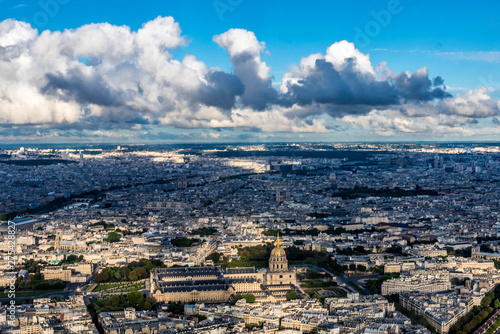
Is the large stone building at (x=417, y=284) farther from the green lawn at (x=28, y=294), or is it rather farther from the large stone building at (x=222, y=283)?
the green lawn at (x=28, y=294)

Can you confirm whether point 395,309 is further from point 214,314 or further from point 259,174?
point 259,174

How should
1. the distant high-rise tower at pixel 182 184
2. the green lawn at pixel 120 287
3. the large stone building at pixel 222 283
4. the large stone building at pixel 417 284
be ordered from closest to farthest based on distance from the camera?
the large stone building at pixel 222 283 → the large stone building at pixel 417 284 → the green lawn at pixel 120 287 → the distant high-rise tower at pixel 182 184

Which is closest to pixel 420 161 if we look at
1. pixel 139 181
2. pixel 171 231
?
pixel 139 181

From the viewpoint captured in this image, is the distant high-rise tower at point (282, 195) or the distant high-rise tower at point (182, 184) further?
the distant high-rise tower at point (182, 184)

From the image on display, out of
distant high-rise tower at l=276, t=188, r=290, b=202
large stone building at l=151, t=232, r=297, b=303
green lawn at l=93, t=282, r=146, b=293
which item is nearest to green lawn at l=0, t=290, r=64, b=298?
green lawn at l=93, t=282, r=146, b=293

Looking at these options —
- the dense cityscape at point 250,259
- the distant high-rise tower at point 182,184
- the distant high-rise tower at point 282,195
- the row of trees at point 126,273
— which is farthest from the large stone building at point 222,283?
the distant high-rise tower at point 182,184

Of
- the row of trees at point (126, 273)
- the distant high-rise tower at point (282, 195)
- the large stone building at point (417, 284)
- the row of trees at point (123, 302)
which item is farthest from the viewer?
the distant high-rise tower at point (282, 195)
